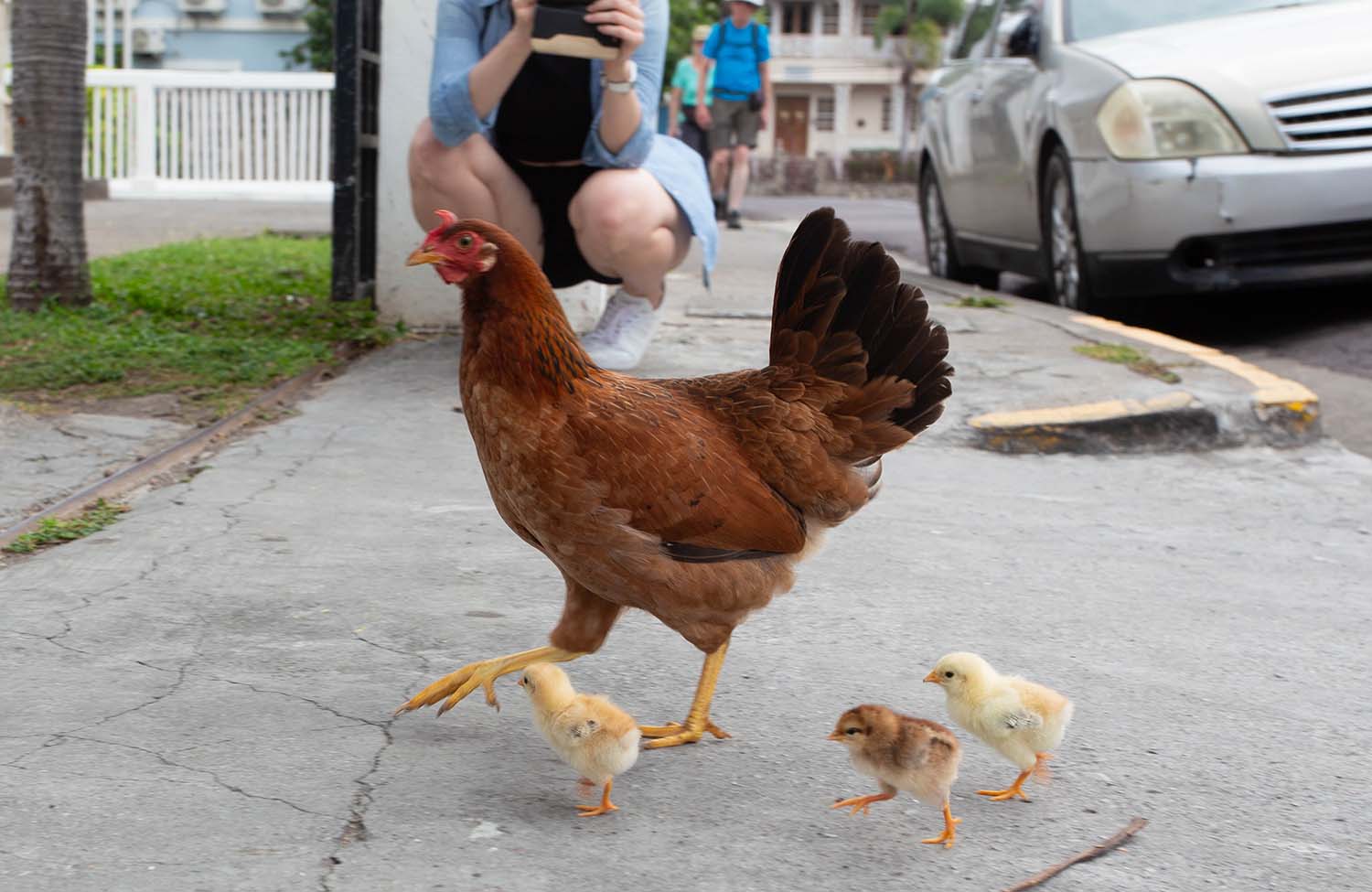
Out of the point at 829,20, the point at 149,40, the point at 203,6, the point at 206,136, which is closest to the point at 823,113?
the point at 829,20

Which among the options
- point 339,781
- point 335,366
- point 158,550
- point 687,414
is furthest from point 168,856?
point 335,366

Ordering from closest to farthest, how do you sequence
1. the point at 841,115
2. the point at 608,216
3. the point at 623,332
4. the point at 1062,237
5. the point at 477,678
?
1. the point at 477,678
2. the point at 608,216
3. the point at 623,332
4. the point at 1062,237
5. the point at 841,115

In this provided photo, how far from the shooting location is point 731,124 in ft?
47.3

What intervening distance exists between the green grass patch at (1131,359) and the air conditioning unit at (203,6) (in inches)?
1165

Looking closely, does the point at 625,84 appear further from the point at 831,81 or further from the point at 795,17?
the point at 795,17

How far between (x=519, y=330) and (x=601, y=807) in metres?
0.89

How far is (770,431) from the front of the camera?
2900 millimetres

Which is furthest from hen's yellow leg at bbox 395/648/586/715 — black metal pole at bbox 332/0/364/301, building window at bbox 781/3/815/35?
building window at bbox 781/3/815/35

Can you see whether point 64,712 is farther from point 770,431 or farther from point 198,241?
point 198,241

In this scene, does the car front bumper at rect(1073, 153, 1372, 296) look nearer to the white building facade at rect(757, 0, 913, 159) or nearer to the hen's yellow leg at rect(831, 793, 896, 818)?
the hen's yellow leg at rect(831, 793, 896, 818)

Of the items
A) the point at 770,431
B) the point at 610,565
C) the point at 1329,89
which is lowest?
the point at 610,565

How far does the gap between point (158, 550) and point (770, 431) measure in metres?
1.76

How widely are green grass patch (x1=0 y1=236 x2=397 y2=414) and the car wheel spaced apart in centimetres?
364

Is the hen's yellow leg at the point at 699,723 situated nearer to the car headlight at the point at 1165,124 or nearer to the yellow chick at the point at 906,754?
the yellow chick at the point at 906,754
